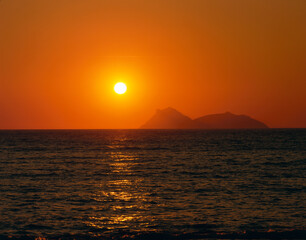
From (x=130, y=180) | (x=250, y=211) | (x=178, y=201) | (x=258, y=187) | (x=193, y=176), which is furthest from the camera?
(x=193, y=176)

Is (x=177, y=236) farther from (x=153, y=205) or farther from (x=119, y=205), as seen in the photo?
(x=119, y=205)

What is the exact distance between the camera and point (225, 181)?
41469 mm

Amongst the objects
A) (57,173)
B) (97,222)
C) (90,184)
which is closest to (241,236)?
(97,222)

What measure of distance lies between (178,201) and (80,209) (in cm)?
716

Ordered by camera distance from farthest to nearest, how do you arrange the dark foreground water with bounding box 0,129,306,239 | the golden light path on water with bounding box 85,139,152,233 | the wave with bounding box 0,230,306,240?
the golden light path on water with bounding box 85,139,152,233 → the dark foreground water with bounding box 0,129,306,239 → the wave with bounding box 0,230,306,240

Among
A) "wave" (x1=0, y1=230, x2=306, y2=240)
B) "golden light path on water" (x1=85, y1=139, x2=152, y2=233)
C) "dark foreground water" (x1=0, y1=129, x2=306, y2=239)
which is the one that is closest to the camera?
"wave" (x1=0, y1=230, x2=306, y2=240)

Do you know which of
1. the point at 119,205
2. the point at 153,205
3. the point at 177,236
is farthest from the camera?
the point at 119,205

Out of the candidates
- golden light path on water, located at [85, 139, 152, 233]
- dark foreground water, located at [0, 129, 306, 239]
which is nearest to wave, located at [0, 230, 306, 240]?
dark foreground water, located at [0, 129, 306, 239]

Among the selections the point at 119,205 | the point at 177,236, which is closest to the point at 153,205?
the point at 119,205

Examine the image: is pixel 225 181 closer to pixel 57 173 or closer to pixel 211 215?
pixel 211 215

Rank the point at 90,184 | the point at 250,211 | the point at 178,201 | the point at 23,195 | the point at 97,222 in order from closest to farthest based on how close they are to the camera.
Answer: the point at 97,222 < the point at 250,211 < the point at 178,201 < the point at 23,195 < the point at 90,184

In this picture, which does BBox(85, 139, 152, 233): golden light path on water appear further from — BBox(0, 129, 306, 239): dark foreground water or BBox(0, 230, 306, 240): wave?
BBox(0, 230, 306, 240): wave

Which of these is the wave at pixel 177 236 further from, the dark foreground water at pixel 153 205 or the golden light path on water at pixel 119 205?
the golden light path on water at pixel 119 205

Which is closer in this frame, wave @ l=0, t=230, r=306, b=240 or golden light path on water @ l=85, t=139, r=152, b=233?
wave @ l=0, t=230, r=306, b=240
